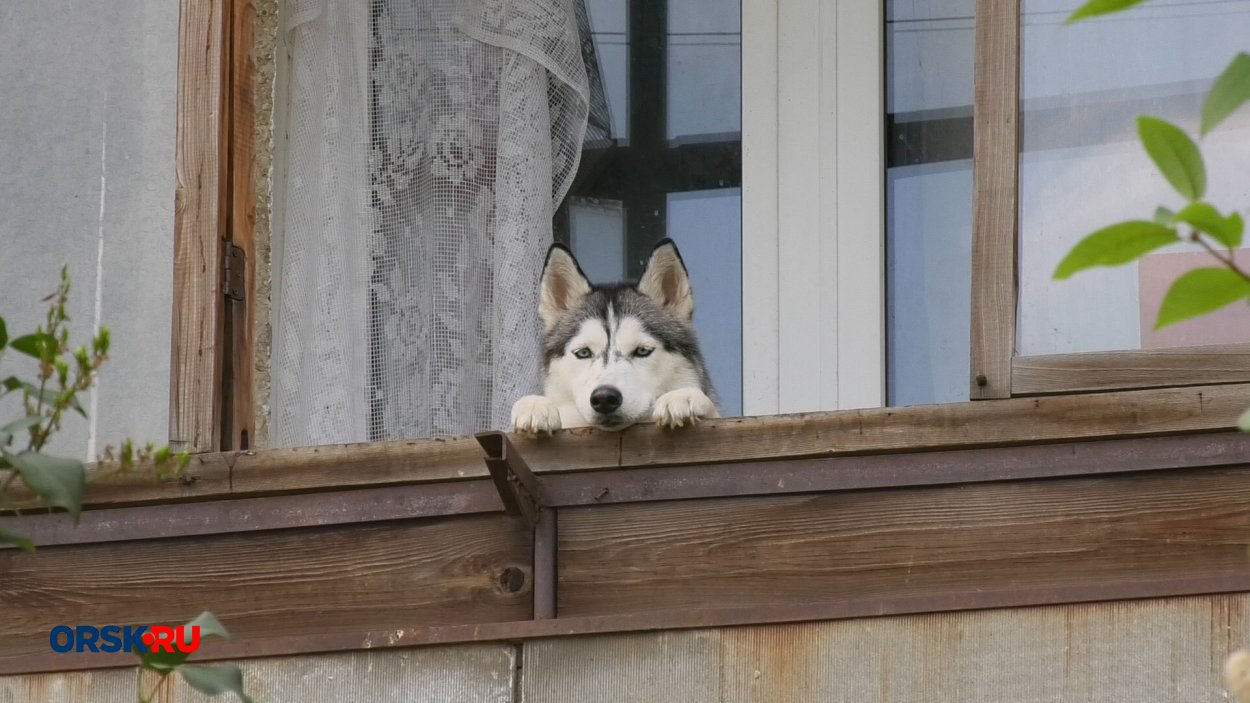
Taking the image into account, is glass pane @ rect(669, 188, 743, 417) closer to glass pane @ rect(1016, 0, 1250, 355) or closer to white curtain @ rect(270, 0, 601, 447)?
white curtain @ rect(270, 0, 601, 447)

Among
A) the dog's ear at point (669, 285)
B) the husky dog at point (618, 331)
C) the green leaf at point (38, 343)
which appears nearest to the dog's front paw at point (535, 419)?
the husky dog at point (618, 331)

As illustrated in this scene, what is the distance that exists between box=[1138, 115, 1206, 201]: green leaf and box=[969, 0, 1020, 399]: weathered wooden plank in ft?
8.41

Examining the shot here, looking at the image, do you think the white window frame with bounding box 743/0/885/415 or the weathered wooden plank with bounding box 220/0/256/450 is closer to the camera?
the weathered wooden plank with bounding box 220/0/256/450

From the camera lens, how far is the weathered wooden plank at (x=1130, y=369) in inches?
135

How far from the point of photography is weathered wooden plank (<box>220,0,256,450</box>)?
433 cm

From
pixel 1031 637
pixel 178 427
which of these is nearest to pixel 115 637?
pixel 178 427

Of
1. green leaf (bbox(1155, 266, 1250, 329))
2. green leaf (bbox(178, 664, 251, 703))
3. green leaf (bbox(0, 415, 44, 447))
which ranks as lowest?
green leaf (bbox(178, 664, 251, 703))

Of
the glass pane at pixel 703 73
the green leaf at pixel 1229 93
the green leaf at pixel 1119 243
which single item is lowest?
the green leaf at pixel 1119 243

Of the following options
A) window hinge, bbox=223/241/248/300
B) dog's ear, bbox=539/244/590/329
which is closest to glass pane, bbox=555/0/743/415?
dog's ear, bbox=539/244/590/329

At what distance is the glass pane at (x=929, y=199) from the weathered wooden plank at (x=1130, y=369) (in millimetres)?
1644

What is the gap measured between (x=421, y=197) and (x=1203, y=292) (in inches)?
172

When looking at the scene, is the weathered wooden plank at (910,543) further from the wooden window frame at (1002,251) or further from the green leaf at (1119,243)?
the green leaf at (1119,243)

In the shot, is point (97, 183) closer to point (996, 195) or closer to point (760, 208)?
point (760, 208)

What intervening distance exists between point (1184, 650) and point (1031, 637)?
303mm
